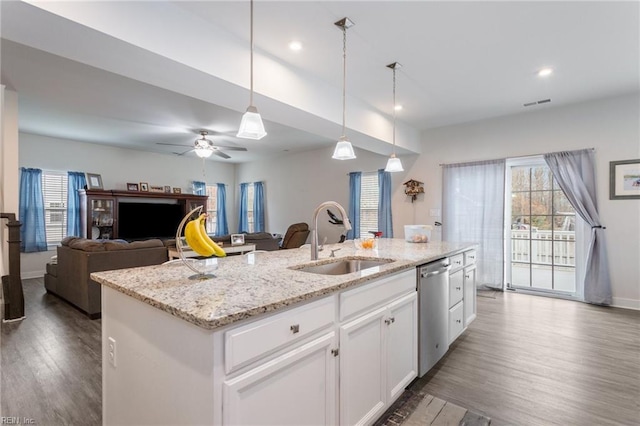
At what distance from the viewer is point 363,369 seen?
1635 millimetres

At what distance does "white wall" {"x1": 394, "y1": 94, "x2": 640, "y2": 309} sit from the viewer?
12.9 ft

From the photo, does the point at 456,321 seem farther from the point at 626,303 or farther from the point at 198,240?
the point at 626,303

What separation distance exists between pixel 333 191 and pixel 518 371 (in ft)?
16.5

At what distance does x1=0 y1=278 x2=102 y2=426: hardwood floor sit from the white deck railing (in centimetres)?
545

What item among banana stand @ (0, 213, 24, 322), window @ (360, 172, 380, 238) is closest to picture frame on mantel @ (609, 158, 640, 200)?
window @ (360, 172, 380, 238)

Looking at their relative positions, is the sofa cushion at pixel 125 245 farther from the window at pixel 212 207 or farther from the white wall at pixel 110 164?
the window at pixel 212 207

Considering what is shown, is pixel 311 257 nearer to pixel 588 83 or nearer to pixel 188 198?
pixel 588 83

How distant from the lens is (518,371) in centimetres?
243

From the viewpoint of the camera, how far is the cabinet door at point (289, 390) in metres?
1.05

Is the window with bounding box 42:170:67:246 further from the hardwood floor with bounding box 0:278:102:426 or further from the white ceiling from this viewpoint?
the hardwood floor with bounding box 0:278:102:426

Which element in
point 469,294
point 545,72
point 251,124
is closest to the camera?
point 251,124

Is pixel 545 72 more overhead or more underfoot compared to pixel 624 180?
more overhead

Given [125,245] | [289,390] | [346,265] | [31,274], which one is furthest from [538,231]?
[31,274]

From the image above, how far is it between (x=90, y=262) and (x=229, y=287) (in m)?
3.19
